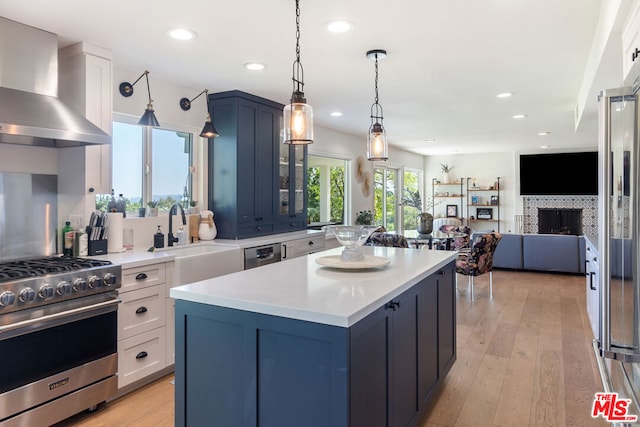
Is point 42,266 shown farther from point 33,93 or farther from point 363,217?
point 363,217

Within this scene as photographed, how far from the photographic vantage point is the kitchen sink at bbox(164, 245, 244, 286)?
322cm

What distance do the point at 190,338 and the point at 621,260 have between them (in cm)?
185

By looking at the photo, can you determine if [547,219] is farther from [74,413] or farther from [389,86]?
[74,413]

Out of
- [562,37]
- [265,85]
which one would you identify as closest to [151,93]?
[265,85]

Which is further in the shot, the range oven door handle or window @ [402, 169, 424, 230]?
window @ [402, 169, 424, 230]

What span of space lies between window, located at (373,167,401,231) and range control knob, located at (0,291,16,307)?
6411 millimetres

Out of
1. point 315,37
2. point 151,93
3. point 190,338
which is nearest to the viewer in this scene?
point 190,338

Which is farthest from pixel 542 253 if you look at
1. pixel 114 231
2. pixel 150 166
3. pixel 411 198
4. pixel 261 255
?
pixel 114 231

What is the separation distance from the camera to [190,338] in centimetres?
188

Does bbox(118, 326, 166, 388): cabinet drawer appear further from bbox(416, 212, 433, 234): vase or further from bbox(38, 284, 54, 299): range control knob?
bbox(416, 212, 433, 234): vase

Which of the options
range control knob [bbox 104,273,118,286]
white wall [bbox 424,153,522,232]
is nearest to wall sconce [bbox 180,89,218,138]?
range control knob [bbox 104,273,118,286]

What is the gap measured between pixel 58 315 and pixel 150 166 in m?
1.77

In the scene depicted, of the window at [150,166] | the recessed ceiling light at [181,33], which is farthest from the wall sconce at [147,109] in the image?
the recessed ceiling light at [181,33]

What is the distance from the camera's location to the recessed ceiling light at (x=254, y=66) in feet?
11.3
